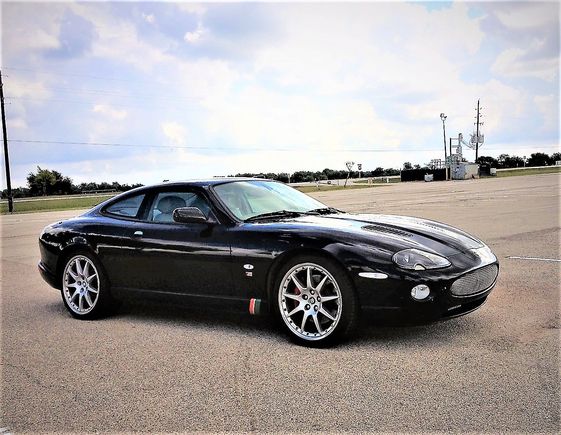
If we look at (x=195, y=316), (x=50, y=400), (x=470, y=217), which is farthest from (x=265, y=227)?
(x=470, y=217)

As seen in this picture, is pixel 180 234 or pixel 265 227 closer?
pixel 265 227

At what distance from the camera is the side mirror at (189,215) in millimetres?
5434

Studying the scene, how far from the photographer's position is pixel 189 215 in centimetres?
543

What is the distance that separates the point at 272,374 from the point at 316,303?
2.63ft

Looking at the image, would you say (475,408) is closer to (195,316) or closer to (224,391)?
(224,391)

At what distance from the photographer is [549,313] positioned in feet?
18.4

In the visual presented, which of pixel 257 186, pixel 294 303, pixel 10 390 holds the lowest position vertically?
pixel 10 390

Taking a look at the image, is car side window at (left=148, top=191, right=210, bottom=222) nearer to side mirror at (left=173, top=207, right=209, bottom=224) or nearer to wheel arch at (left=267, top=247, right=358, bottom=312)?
side mirror at (left=173, top=207, right=209, bottom=224)

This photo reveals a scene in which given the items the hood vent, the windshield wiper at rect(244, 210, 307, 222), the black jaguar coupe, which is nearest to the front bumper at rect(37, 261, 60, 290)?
the black jaguar coupe

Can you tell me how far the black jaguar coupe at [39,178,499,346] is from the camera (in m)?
4.69

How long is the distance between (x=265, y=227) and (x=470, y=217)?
11710 mm

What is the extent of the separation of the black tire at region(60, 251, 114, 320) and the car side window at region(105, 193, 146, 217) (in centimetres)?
51

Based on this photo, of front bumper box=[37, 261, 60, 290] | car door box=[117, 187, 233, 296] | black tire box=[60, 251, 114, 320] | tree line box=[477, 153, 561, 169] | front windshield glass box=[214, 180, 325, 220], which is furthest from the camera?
tree line box=[477, 153, 561, 169]

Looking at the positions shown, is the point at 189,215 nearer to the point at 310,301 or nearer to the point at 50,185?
the point at 310,301
